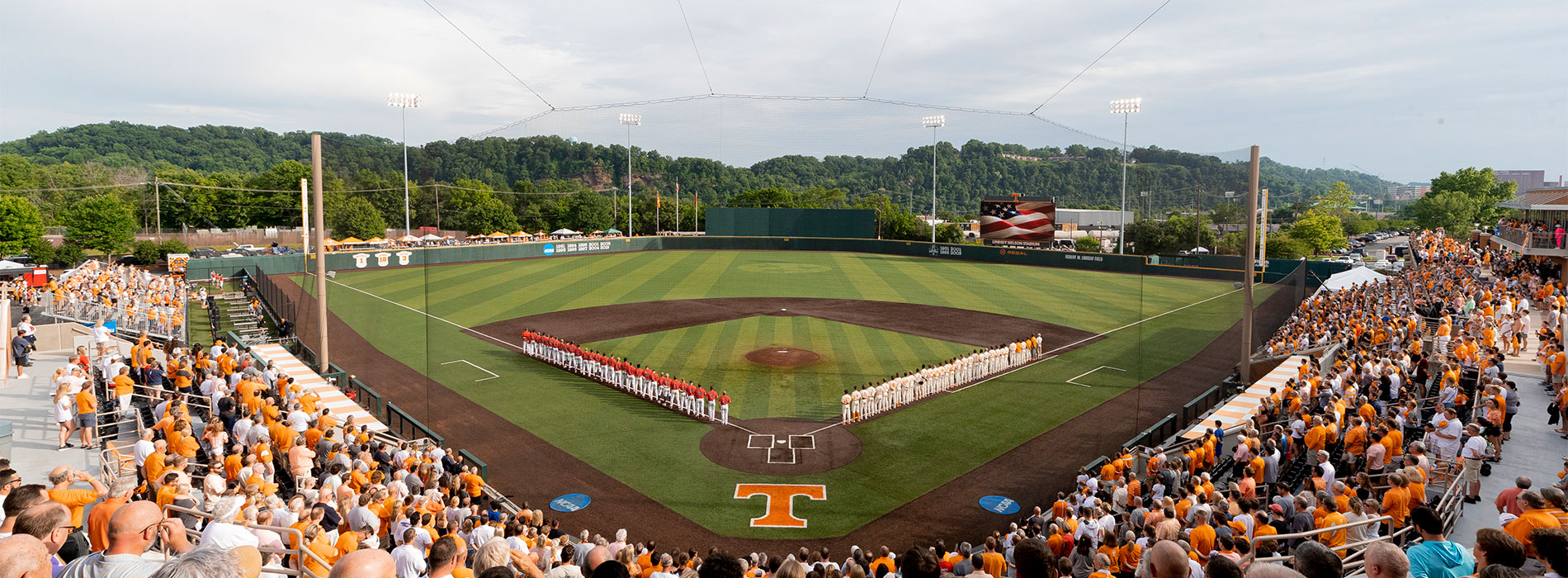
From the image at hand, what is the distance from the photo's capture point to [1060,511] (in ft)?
33.9

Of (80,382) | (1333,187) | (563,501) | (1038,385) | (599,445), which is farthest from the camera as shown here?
(1333,187)

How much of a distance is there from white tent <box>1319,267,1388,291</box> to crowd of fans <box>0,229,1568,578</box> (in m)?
23.7

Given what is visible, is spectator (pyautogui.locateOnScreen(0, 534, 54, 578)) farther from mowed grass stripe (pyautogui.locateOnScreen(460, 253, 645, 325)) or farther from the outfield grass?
mowed grass stripe (pyautogui.locateOnScreen(460, 253, 645, 325))

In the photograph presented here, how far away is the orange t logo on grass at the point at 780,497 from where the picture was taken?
486 inches

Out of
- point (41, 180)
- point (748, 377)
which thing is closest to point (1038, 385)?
point (748, 377)

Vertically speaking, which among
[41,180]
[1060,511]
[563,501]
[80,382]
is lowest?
[563,501]

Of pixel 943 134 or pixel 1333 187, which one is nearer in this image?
pixel 943 134

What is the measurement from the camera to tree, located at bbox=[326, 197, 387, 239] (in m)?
65.6

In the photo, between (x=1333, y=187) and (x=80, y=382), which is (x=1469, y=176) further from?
(x=80, y=382)

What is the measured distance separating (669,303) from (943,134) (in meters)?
38.2

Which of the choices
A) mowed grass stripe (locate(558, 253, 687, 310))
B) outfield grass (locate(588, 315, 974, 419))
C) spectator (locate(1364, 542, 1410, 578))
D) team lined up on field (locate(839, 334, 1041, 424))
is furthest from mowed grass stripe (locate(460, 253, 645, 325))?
spectator (locate(1364, 542, 1410, 578))

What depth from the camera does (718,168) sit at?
78.9 m

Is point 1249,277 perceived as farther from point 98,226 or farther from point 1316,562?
point 98,226

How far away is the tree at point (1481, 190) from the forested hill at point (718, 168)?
18639 mm
